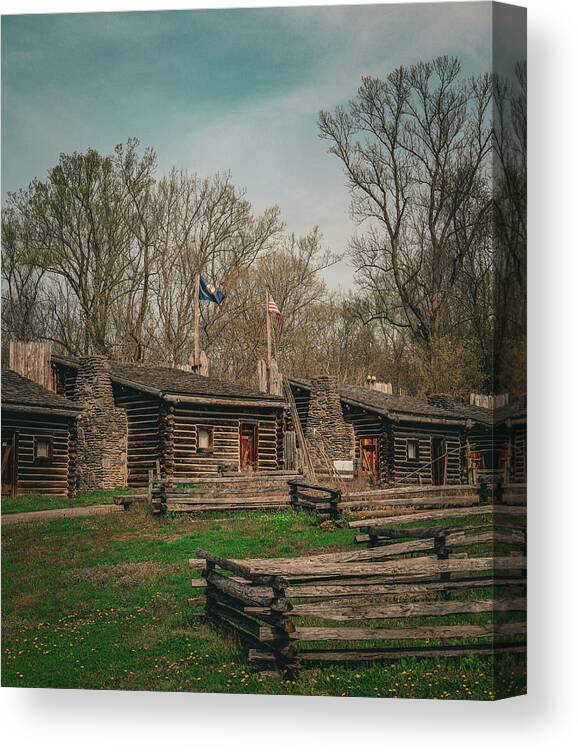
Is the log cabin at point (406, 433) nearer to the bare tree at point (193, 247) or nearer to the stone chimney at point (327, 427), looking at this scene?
the stone chimney at point (327, 427)

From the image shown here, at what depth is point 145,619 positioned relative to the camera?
12016 millimetres

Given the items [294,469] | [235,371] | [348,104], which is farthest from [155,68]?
[294,469]

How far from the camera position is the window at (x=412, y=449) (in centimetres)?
1240

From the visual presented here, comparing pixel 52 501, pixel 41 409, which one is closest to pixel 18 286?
pixel 41 409

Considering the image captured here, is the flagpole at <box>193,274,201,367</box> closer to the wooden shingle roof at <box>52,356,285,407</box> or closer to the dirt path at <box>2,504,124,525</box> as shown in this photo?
the wooden shingle roof at <box>52,356,285,407</box>

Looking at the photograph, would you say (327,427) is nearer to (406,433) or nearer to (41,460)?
(406,433)

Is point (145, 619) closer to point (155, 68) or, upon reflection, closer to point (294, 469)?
point (294, 469)

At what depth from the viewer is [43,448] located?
1240cm

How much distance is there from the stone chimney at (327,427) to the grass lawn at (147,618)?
0.84 metres

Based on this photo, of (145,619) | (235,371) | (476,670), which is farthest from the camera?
(235,371)

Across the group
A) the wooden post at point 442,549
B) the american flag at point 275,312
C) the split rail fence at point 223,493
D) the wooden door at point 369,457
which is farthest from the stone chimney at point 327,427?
the wooden post at point 442,549

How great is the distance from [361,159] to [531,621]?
5213 millimetres

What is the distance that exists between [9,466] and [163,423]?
1.83 meters

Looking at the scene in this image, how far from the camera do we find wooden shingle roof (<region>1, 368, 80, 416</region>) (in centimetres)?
1278
